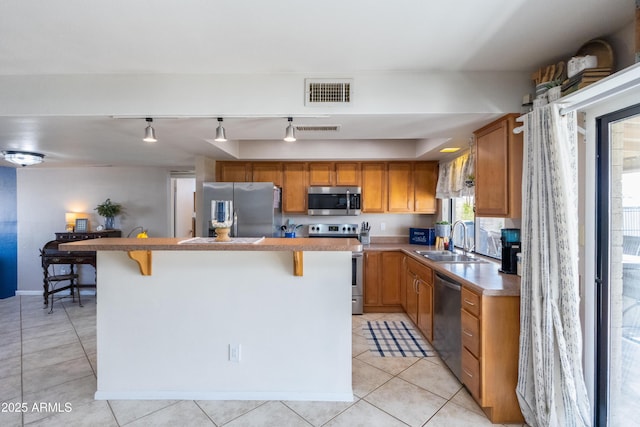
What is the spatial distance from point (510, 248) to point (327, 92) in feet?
6.40

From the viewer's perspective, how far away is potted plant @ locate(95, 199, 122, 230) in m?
4.86

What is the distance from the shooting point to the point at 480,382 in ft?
6.55

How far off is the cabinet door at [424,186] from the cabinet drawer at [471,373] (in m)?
2.42

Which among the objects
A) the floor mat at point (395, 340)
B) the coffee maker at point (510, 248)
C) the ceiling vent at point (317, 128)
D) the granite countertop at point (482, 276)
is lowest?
the floor mat at point (395, 340)

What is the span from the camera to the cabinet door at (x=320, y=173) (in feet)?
14.0

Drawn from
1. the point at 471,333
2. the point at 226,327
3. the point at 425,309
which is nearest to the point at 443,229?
the point at 425,309

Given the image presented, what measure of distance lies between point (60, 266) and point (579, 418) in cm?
675

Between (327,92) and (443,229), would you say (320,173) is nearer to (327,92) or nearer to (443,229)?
(443,229)

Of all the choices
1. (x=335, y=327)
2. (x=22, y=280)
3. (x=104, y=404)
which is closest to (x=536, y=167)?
(x=335, y=327)

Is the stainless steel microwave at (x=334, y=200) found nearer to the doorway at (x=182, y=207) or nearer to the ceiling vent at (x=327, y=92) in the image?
the ceiling vent at (x=327, y=92)

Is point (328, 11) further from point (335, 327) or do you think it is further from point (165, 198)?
point (165, 198)

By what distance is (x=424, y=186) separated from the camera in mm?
4328

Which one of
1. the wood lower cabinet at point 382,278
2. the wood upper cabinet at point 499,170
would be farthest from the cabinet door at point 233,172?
the wood upper cabinet at point 499,170

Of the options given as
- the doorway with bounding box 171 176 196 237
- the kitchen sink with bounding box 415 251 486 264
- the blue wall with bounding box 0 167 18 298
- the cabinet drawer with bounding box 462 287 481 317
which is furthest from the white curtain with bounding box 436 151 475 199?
the blue wall with bounding box 0 167 18 298
